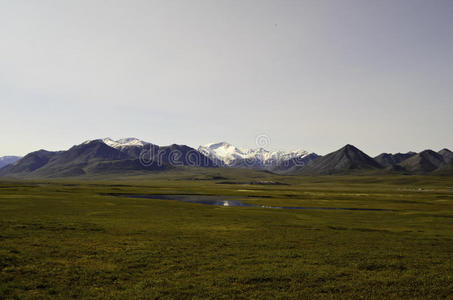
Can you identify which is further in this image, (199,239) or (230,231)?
(230,231)

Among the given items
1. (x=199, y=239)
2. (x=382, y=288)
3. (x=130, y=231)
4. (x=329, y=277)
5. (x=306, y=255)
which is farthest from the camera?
(x=130, y=231)

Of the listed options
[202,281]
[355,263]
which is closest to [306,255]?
[355,263]

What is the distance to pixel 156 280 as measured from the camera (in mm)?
19422

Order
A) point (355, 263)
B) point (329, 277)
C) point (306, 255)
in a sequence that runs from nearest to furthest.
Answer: point (329, 277)
point (355, 263)
point (306, 255)

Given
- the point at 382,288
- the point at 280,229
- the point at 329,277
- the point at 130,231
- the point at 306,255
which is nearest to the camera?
the point at 382,288

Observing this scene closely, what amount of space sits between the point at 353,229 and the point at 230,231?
20.0m

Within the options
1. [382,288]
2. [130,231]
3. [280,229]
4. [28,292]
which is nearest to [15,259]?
[28,292]

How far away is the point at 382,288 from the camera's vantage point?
62.2 ft

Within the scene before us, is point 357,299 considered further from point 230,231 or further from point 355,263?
point 230,231

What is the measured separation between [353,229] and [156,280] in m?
34.9

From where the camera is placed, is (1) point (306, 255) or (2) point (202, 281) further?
(1) point (306, 255)

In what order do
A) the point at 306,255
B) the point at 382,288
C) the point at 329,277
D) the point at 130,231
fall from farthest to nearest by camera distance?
the point at 130,231, the point at 306,255, the point at 329,277, the point at 382,288

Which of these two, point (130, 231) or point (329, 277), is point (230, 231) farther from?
point (329, 277)

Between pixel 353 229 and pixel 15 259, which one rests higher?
pixel 15 259
